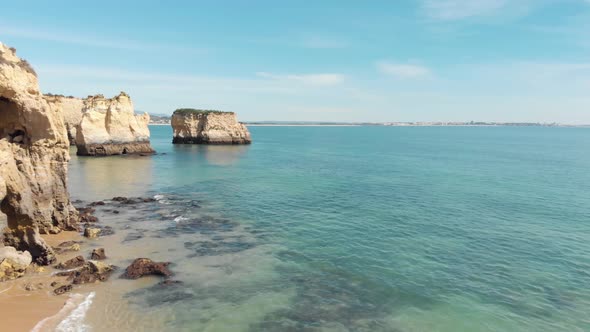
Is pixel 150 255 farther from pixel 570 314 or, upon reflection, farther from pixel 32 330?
pixel 570 314

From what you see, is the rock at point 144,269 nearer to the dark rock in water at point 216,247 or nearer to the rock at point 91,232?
the dark rock in water at point 216,247

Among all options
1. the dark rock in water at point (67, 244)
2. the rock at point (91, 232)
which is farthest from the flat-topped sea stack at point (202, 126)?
the dark rock in water at point (67, 244)

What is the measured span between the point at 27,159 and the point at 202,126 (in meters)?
79.6

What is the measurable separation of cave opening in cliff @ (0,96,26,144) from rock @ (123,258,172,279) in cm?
981

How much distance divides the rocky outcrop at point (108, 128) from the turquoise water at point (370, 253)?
895 inches

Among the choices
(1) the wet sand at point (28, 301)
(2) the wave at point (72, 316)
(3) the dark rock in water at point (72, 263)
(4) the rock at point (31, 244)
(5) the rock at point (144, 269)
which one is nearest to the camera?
(2) the wave at point (72, 316)

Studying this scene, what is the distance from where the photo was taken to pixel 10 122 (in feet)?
66.9

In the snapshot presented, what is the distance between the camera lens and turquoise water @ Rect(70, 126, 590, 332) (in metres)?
15.2

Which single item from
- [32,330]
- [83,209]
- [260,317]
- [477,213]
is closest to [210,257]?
[260,317]

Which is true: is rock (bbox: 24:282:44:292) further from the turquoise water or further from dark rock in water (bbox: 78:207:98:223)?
dark rock in water (bbox: 78:207:98:223)

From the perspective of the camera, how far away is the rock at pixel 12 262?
17.1 meters

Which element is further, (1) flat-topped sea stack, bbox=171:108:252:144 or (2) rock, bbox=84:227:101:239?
(1) flat-topped sea stack, bbox=171:108:252:144

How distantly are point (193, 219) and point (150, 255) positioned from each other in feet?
25.5

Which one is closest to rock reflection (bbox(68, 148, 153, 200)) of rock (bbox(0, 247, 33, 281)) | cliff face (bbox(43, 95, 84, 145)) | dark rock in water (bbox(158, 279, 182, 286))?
rock (bbox(0, 247, 33, 281))
